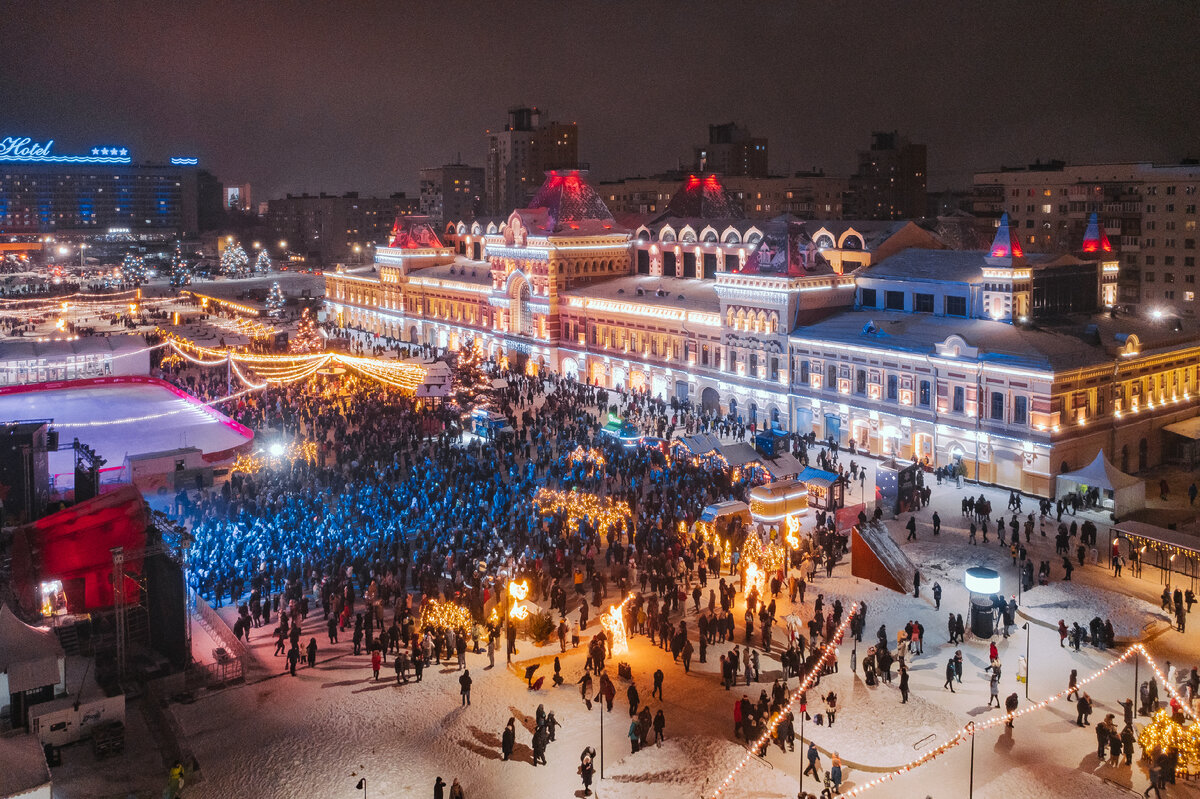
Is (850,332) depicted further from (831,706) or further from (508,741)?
(508,741)

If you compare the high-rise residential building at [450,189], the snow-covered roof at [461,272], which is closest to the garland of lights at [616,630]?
the snow-covered roof at [461,272]

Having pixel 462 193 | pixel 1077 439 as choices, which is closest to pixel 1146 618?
pixel 1077 439

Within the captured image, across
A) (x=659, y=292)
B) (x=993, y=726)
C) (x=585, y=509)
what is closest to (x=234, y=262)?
(x=659, y=292)

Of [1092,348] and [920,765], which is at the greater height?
[1092,348]

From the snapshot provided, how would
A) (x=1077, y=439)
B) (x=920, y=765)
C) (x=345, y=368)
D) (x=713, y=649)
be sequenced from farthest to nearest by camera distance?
1. (x=345, y=368)
2. (x=1077, y=439)
3. (x=713, y=649)
4. (x=920, y=765)

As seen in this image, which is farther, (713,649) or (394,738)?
(713,649)

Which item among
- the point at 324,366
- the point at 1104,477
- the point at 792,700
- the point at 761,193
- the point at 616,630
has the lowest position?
the point at 792,700

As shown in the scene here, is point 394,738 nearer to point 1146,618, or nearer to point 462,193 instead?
point 1146,618
